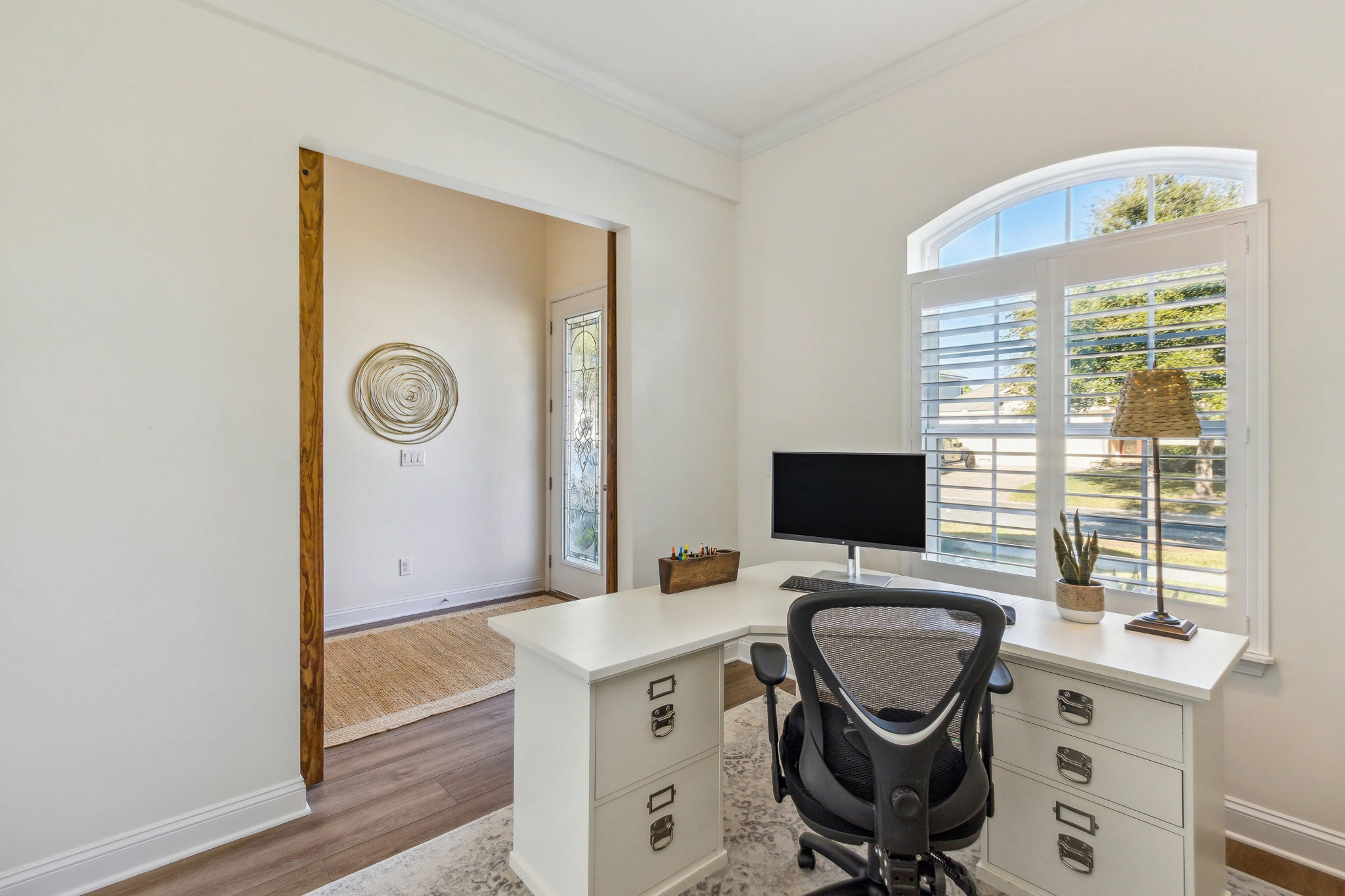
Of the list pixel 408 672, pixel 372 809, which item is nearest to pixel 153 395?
pixel 372 809

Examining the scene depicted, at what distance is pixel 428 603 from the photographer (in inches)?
169

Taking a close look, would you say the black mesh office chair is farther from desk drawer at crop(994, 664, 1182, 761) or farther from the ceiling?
the ceiling

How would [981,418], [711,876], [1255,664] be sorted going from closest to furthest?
[711,876]
[1255,664]
[981,418]

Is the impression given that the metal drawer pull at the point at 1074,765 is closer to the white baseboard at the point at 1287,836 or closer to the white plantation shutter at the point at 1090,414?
the white baseboard at the point at 1287,836

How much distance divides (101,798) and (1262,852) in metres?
3.41

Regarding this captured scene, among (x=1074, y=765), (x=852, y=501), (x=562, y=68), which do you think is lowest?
(x=1074, y=765)

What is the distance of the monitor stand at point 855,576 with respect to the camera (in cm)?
227

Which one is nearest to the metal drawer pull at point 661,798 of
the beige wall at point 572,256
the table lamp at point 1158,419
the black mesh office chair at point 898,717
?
the black mesh office chair at point 898,717

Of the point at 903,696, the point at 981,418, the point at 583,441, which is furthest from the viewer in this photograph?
the point at 583,441

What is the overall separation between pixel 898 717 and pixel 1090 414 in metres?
1.51

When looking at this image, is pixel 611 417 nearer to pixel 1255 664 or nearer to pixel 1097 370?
pixel 1097 370

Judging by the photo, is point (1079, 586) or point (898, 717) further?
point (1079, 586)

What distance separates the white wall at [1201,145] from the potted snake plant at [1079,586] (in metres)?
0.61

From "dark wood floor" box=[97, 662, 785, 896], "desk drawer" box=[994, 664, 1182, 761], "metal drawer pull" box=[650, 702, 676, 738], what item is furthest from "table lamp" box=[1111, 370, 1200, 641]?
"dark wood floor" box=[97, 662, 785, 896]
